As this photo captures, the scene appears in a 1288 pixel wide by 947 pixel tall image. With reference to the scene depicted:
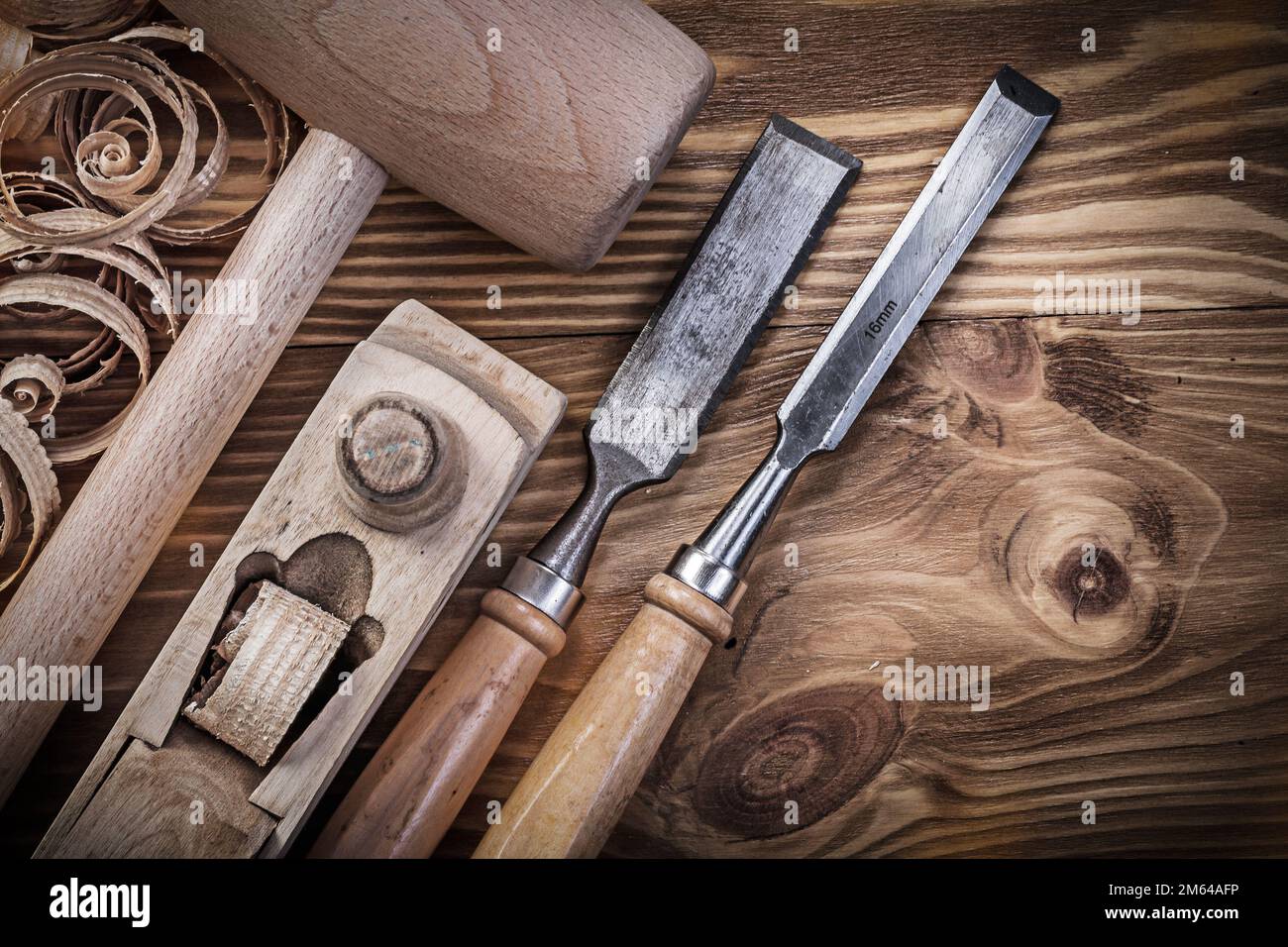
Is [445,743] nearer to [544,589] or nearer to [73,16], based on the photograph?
[544,589]

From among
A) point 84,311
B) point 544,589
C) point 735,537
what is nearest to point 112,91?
point 84,311

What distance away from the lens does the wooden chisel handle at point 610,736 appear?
1048 millimetres

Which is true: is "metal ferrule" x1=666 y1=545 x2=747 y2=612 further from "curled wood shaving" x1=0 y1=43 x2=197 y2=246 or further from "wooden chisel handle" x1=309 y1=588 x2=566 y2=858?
"curled wood shaving" x1=0 y1=43 x2=197 y2=246

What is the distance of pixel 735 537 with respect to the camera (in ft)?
3.68

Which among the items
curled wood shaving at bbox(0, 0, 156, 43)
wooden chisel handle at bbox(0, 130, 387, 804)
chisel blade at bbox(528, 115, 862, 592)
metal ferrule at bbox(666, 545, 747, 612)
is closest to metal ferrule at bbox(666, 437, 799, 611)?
metal ferrule at bbox(666, 545, 747, 612)

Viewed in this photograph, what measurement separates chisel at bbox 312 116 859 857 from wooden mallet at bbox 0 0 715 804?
0.50ft

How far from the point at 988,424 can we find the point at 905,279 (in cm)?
25

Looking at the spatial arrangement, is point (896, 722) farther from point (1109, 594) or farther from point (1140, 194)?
point (1140, 194)

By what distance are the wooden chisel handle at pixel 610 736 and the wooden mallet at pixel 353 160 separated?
482mm

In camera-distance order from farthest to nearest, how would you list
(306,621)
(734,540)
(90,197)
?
1. (90,197)
2. (734,540)
3. (306,621)

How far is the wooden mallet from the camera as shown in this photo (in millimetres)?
1037

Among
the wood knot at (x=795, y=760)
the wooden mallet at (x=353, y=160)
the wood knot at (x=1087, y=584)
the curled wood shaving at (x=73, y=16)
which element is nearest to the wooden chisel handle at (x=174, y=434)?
the wooden mallet at (x=353, y=160)

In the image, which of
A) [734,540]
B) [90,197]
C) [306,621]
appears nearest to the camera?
[306,621]

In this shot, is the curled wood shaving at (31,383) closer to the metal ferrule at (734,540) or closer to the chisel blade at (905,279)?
the metal ferrule at (734,540)
